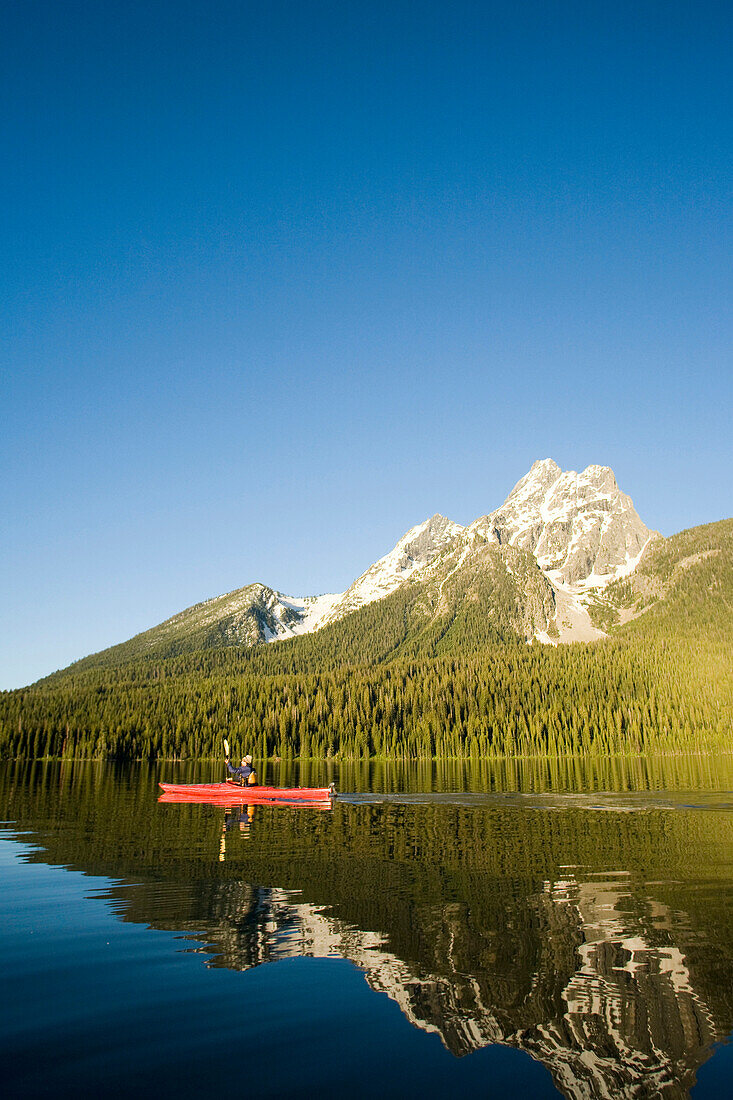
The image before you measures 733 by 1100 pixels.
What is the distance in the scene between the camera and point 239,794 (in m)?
62.0

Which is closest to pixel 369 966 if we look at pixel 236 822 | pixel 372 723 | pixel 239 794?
pixel 236 822

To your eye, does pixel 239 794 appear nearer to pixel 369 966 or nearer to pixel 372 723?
pixel 369 966

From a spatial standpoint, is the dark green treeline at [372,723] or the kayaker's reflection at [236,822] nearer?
the kayaker's reflection at [236,822]

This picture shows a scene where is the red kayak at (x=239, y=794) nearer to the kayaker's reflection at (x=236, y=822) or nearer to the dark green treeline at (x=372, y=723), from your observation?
the kayaker's reflection at (x=236, y=822)

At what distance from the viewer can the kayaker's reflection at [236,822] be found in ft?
119

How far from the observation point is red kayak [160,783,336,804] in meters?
60.5

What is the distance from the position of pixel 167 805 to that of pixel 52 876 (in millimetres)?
32007

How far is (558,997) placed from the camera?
15508 millimetres

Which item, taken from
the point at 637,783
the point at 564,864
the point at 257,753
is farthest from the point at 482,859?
the point at 257,753

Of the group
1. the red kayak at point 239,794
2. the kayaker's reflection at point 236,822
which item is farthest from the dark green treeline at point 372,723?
the kayaker's reflection at point 236,822

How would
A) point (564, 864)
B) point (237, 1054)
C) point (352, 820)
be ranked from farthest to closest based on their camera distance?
point (352, 820) < point (564, 864) < point (237, 1054)

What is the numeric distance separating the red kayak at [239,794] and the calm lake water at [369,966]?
75.5ft

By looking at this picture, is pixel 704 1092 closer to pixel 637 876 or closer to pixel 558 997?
pixel 558 997

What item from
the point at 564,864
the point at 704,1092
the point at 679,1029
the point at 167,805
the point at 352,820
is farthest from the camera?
the point at 167,805
